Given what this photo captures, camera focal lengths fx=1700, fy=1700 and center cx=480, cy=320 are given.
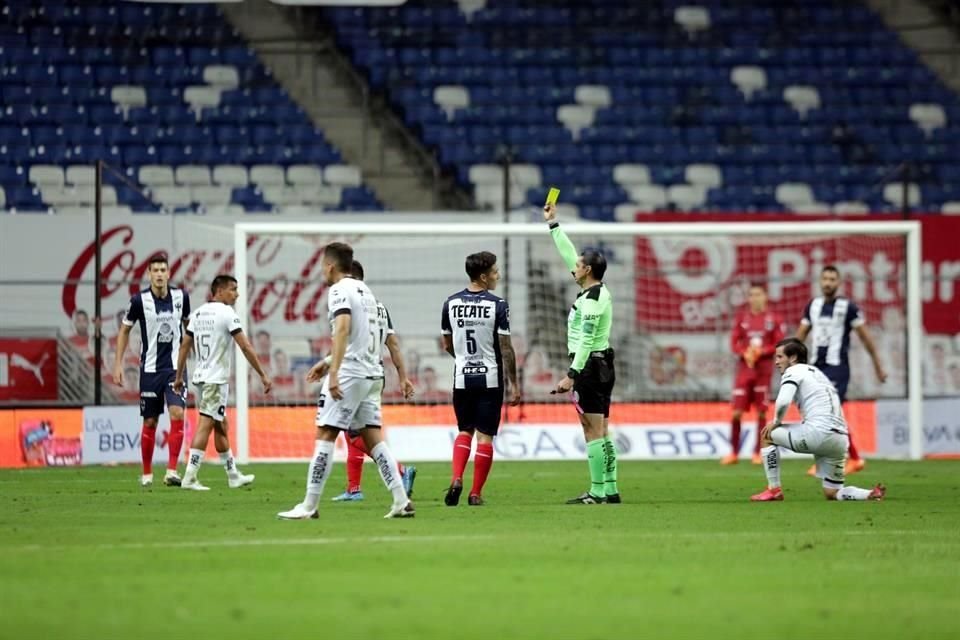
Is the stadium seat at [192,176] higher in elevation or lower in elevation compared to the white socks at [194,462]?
higher

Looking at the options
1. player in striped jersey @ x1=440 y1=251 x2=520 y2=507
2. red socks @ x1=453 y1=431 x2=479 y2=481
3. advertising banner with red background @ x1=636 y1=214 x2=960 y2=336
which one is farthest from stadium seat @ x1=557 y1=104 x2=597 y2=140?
red socks @ x1=453 y1=431 x2=479 y2=481

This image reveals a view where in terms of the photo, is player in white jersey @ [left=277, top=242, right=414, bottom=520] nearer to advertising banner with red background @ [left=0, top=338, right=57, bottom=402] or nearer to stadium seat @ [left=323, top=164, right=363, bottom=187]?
advertising banner with red background @ [left=0, top=338, right=57, bottom=402]

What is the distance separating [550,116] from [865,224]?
907 centimetres

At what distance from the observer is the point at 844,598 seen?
849cm

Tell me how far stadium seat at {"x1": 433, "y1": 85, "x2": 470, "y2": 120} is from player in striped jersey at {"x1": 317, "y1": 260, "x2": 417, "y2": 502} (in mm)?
15513

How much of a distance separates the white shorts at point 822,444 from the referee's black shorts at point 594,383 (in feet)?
4.86

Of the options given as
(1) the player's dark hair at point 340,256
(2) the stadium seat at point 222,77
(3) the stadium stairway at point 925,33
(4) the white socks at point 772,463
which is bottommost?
(4) the white socks at point 772,463

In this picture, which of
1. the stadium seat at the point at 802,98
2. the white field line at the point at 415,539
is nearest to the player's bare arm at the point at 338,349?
the white field line at the point at 415,539

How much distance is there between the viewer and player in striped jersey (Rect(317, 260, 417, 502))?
43.0ft

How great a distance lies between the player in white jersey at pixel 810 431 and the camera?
14656 millimetres

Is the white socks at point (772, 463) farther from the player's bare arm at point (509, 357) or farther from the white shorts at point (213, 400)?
the white shorts at point (213, 400)

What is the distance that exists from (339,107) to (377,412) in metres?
18.5

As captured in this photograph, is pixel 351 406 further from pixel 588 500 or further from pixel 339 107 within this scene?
pixel 339 107

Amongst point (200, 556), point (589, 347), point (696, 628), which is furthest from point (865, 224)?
point (696, 628)
